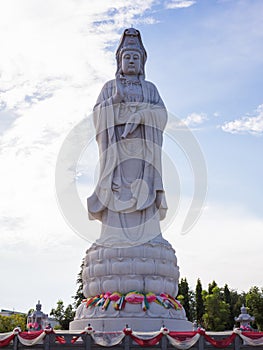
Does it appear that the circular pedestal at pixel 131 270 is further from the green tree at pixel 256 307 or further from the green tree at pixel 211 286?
the green tree at pixel 211 286

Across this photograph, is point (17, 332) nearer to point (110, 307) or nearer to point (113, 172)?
point (110, 307)

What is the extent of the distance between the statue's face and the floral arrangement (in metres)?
7.50

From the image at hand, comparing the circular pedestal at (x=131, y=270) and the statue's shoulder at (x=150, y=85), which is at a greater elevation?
the statue's shoulder at (x=150, y=85)

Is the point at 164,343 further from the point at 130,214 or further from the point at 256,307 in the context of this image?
the point at 256,307

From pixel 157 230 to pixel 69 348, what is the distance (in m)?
5.93

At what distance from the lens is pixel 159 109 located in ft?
56.4

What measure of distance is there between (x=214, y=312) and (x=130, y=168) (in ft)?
67.2

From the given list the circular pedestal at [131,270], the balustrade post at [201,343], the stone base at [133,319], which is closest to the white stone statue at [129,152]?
the circular pedestal at [131,270]

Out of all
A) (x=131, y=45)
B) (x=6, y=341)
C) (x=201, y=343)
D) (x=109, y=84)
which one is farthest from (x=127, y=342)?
(x=131, y=45)

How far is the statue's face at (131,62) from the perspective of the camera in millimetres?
17344

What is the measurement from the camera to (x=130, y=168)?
54.4 ft

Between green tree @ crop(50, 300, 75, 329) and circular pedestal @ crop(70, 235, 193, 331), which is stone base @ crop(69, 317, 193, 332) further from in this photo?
green tree @ crop(50, 300, 75, 329)

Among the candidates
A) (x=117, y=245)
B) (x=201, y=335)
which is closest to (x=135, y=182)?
(x=117, y=245)

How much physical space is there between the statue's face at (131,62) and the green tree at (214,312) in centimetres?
2091
